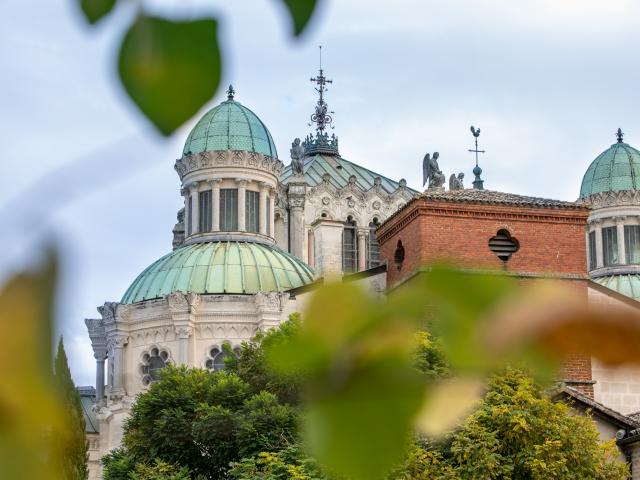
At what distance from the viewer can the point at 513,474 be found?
28.0 meters

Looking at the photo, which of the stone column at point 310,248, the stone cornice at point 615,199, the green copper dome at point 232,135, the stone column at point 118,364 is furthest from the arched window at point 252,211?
the stone cornice at point 615,199

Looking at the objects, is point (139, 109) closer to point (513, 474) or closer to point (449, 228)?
point (513, 474)

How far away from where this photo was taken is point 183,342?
44.6 meters

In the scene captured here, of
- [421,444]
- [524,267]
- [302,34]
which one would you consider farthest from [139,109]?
[524,267]

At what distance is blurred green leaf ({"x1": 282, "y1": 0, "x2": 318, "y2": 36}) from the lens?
1207 millimetres

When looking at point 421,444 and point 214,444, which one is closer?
point 421,444

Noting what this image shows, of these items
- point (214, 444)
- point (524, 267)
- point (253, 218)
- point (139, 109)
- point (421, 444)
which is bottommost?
point (421, 444)

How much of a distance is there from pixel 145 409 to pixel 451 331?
113ft

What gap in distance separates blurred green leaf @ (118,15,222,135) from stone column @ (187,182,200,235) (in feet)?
158

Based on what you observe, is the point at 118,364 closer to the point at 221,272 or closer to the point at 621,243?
the point at 221,272

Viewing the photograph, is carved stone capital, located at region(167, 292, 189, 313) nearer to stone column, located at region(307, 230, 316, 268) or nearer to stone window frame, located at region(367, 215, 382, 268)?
stone column, located at region(307, 230, 316, 268)

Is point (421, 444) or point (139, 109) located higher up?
point (139, 109)

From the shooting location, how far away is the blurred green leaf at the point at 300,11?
121 centimetres

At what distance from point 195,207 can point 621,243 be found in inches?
743
